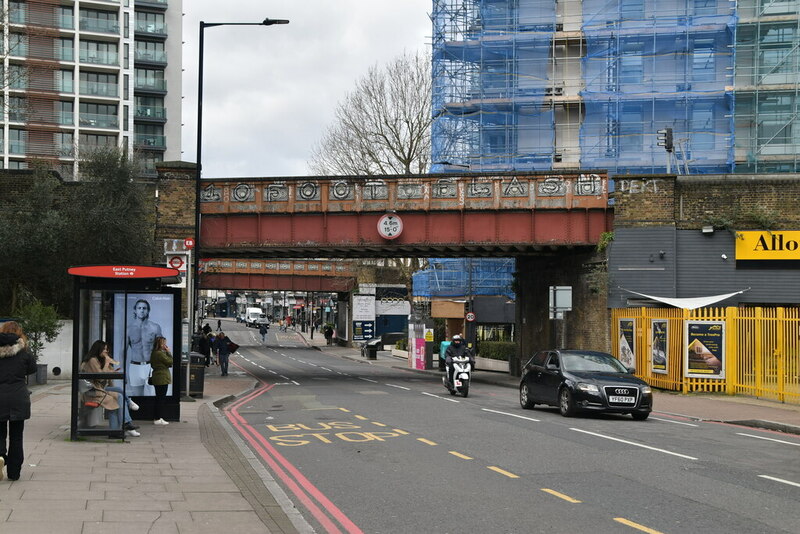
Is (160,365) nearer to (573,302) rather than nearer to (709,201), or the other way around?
(573,302)

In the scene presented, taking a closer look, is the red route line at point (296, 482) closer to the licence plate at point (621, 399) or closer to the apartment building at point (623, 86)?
the licence plate at point (621, 399)

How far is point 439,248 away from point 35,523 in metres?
27.3

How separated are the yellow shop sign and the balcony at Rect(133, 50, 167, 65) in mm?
67886

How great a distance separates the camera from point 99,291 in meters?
14.2

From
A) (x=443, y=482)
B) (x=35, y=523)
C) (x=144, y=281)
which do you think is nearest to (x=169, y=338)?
(x=144, y=281)

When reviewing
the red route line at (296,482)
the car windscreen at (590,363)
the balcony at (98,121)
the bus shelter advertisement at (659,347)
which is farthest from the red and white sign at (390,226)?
the balcony at (98,121)

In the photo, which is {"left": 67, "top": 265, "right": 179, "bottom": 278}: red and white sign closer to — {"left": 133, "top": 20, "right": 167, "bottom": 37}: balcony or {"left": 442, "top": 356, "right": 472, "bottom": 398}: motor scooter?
{"left": 442, "top": 356, "right": 472, "bottom": 398}: motor scooter

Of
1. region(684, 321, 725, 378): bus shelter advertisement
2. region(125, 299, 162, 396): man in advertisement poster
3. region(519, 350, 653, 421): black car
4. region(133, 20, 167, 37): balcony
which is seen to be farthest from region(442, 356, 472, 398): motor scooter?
region(133, 20, 167, 37): balcony

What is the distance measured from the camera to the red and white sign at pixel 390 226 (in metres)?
33.6

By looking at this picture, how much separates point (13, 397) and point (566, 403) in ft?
38.8

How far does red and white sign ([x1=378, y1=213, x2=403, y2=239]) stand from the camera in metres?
33.6

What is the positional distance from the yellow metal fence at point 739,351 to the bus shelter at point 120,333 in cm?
1430

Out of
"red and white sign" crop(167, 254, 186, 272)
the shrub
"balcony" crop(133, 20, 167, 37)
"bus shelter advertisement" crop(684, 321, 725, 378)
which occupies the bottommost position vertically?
the shrub

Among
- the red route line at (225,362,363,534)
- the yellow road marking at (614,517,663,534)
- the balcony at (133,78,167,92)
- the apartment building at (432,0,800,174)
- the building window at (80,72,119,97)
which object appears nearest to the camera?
the yellow road marking at (614,517,663,534)
